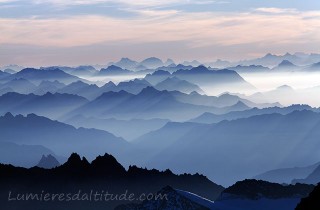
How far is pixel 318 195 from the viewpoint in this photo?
126 m

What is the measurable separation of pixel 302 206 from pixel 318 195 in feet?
12.7

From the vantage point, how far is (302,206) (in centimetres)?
12731
